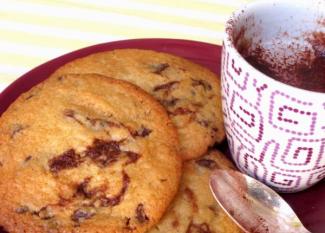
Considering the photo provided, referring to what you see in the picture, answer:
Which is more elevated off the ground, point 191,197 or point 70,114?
point 70,114

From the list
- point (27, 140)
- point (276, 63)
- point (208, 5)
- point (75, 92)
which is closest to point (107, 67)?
point (75, 92)

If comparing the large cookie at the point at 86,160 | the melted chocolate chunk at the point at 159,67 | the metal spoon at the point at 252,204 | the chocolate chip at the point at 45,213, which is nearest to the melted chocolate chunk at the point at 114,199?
the large cookie at the point at 86,160

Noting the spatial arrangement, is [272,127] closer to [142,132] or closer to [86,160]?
[142,132]

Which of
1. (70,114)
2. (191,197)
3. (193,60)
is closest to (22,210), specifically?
(70,114)

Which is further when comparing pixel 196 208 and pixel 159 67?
pixel 159 67

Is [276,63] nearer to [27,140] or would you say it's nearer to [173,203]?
[173,203]

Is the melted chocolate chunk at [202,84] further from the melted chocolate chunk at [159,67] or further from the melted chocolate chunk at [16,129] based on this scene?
the melted chocolate chunk at [16,129]

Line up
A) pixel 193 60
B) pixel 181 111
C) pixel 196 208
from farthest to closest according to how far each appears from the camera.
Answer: pixel 193 60 → pixel 181 111 → pixel 196 208
